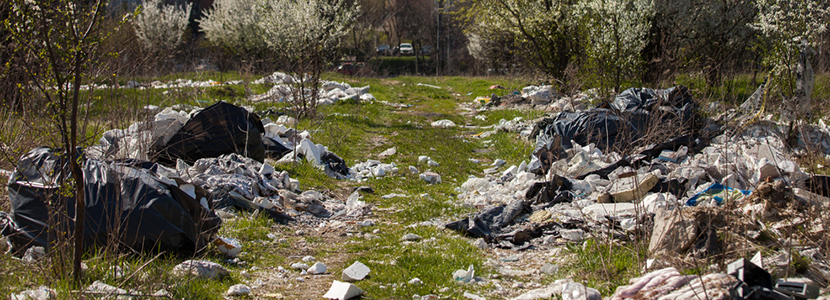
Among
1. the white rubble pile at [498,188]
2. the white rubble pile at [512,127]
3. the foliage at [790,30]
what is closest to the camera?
the white rubble pile at [498,188]

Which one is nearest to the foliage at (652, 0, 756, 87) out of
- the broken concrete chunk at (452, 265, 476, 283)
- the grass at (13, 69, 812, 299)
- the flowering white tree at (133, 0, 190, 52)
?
the grass at (13, 69, 812, 299)

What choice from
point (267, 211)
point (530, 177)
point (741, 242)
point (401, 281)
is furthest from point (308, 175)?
point (741, 242)

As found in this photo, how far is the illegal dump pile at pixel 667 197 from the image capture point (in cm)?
307

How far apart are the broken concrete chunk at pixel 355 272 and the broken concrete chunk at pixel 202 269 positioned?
75 cm

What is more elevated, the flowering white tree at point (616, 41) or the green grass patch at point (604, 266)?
the flowering white tree at point (616, 41)

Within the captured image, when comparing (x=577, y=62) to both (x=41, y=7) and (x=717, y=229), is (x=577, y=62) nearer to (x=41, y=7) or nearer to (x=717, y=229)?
(x=717, y=229)

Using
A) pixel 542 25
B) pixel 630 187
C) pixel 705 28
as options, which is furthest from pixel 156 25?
pixel 630 187

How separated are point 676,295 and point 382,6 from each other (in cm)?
3987

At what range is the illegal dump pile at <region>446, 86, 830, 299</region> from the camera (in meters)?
3.07

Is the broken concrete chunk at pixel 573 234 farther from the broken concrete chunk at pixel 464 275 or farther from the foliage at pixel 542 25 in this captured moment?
the foliage at pixel 542 25

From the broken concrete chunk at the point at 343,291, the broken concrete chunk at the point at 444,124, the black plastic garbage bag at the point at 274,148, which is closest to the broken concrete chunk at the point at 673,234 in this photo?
the broken concrete chunk at the point at 343,291

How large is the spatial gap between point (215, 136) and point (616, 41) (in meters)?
7.68

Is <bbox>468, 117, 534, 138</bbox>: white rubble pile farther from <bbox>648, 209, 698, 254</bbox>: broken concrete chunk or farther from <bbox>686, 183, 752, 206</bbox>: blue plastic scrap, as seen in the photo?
<bbox>648, 209, 698, 254</bbox>: broken concrete chunk

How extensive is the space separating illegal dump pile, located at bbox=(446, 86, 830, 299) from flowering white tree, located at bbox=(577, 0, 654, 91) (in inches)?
106
